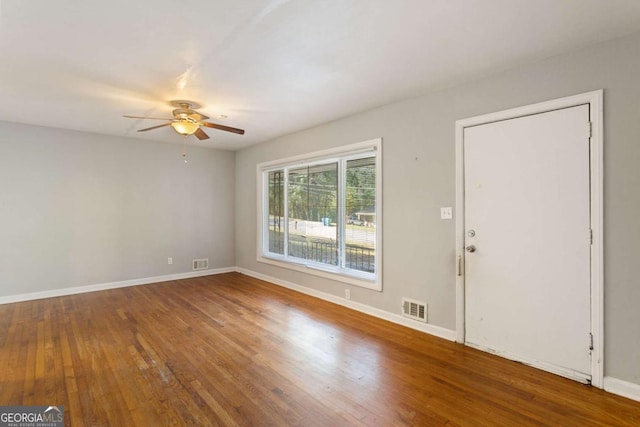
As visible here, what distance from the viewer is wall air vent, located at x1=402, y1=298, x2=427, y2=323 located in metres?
3.28

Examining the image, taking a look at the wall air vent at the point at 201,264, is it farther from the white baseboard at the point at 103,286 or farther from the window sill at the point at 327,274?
the window sill at the point at 327,274

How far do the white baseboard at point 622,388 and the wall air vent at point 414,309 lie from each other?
143 centimetres

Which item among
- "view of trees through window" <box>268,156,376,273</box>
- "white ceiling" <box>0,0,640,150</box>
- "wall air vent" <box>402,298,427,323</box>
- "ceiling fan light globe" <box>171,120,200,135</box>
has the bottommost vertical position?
"wall air vent" <box>402,298,427,323</box>

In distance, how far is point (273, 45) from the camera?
7.44ft

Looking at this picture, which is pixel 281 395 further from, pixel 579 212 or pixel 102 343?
pixel 579 212

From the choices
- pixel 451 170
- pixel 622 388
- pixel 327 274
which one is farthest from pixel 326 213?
pixel 622 388

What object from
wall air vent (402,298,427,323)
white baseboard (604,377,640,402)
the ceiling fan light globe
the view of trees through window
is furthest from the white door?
the ceiling fan light globe

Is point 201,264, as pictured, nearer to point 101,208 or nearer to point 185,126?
point 101,208

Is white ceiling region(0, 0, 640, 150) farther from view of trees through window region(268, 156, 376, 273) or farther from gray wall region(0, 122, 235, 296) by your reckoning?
gray wall region(0, 122, 235, 296)

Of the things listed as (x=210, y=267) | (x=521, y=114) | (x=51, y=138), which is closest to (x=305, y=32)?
(x=521, y=114)

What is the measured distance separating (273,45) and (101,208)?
434 cm

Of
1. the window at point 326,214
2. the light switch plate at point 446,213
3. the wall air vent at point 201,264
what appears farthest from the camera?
the wall air vent at point 201,264

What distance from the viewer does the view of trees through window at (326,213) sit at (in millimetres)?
4055

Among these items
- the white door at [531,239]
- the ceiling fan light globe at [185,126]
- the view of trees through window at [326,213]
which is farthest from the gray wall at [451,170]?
the ceiling fan light globe at [185,126]
